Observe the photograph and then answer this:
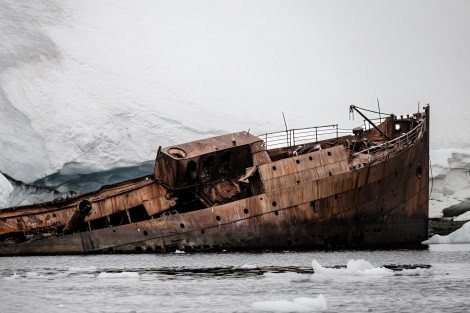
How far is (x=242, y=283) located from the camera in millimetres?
Result: 24938

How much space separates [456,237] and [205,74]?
11478 millimetres

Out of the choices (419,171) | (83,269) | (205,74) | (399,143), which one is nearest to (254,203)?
(399,143)

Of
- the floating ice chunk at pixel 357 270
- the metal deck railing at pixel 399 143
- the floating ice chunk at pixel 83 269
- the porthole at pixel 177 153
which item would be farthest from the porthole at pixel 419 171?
the floating ice chunk at pixel 83 269

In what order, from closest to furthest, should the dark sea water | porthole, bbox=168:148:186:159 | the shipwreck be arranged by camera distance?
the dark sea water < the shipwreck < porthole, bbox=168:148:186:159

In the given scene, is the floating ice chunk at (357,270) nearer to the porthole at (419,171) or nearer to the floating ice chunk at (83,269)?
the floating ice chunk at (83,269)

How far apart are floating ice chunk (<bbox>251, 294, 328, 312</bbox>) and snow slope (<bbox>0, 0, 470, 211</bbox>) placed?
590 inches

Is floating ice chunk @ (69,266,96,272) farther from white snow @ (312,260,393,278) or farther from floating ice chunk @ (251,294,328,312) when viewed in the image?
floating ice chunk @ (251,294,328,312)

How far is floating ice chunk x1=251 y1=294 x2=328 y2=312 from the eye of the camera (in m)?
20.8

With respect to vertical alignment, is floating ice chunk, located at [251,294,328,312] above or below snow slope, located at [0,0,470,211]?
below

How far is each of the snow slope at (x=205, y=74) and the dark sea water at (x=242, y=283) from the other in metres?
5.71

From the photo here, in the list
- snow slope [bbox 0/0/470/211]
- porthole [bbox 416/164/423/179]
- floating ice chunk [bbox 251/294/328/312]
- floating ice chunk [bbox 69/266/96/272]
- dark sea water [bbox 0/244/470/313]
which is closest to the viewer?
floating ice chunk [bbox 251/294/328/312]

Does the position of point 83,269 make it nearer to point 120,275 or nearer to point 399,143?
point 120,275

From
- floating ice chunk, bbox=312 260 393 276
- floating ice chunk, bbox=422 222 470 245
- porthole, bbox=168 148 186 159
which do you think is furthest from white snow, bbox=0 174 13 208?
floating ice chunk, bbox=422 222 470 245

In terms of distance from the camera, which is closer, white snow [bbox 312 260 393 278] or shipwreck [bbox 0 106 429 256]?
white snow [bbox 312 260 393 278]
